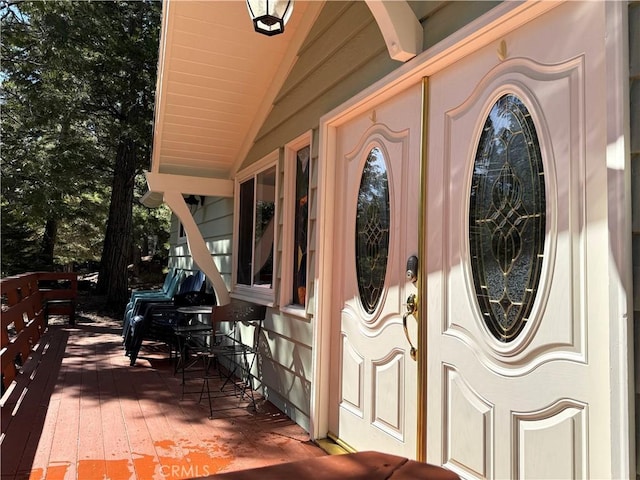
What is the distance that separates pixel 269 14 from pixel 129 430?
9.22 feet

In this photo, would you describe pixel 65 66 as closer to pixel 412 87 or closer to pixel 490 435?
pixel 412 87

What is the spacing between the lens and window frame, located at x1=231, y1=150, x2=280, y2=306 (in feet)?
13.8

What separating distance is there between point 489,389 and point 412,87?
153cm

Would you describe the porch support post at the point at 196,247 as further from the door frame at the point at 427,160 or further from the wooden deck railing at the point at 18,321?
the door frame at the point at 427,160

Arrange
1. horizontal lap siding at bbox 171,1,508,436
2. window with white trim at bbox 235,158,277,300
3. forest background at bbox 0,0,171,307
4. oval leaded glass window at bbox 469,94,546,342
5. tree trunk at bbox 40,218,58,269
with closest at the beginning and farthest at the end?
oval leaded glass window at bbox 469,94,546,342, horizontal lap siding at bbox 171,1,508,436, window with white trim at bbox 235,158,277,300, forest background at bbox 0,0,171,307, tree trunk at bbox 40,218,58,269

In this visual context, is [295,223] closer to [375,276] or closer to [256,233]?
[256,233]

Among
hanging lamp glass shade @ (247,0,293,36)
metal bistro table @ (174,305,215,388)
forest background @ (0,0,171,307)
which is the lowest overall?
metal bistro table @ (174,305,215,388)

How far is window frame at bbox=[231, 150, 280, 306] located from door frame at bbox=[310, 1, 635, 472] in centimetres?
96

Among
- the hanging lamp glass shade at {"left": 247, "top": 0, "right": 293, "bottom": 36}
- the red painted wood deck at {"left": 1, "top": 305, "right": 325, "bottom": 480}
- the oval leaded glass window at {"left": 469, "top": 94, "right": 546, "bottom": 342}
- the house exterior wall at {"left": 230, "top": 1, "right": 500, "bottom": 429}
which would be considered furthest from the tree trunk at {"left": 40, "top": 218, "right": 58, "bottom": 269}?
the oval leaded glass window at {"left": 469, "top": 94, "right": 546, "bottom": 342}

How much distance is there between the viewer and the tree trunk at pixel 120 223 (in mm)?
10539

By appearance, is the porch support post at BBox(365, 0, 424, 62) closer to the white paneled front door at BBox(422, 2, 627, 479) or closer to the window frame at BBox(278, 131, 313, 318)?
the white paneled front door at BBox(422, 2, 627, 479)

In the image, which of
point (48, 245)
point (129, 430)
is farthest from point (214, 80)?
point (48, 245)

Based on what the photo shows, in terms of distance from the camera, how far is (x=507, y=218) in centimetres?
194

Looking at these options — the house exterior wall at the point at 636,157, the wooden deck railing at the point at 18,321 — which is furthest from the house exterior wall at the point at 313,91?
the wooden deck railing at the point at 18,321
